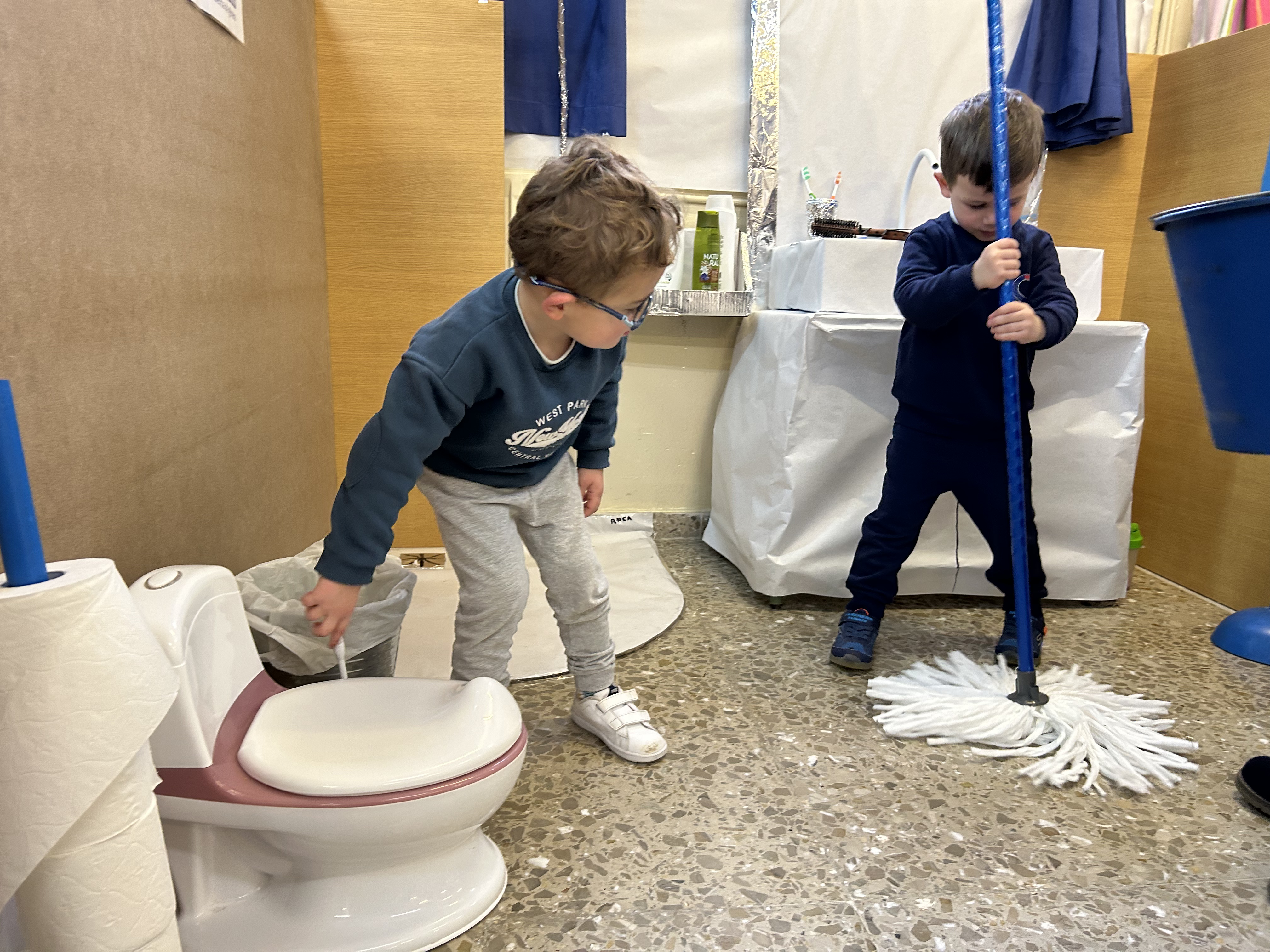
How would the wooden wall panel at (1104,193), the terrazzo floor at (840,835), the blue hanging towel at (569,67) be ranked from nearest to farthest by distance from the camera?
the terrazzo floor at (840,835) < the blue hanging towel at (569,67) < the wooden wall panel at (1104,193)

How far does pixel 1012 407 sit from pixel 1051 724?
457 mm

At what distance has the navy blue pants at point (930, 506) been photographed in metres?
1.35

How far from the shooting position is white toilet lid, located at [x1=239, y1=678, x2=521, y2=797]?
0.68 meters

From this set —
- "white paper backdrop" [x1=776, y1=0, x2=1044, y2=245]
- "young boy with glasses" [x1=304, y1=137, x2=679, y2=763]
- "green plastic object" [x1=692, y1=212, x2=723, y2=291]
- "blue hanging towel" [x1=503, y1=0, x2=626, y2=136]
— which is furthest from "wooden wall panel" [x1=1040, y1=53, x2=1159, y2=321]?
"young boy with glasses" [x1=304, y1=137, x2=679, y2=763]

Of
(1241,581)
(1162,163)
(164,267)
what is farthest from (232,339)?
(1162,163)

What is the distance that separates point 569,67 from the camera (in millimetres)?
1713

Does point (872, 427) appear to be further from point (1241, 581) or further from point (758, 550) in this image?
point (1241, 581)

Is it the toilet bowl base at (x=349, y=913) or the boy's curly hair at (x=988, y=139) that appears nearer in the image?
the toilet bowl base at (x=349, y=913)

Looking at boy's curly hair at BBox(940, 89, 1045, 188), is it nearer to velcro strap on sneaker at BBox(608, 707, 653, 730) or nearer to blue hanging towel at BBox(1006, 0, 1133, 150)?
blue hanging towel at BBox(1006, 0, 1133, 150)

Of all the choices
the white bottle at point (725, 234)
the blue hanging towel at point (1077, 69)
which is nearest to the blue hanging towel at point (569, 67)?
the white bottle at point (725, 234)

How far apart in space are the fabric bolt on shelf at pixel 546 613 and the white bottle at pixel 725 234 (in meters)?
0.65

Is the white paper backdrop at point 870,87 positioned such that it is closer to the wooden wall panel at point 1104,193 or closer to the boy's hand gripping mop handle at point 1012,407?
the wooden wall panel at point 1104,193

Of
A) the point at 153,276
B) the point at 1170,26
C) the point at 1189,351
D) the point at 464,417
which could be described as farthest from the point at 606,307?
the point at 1170,26

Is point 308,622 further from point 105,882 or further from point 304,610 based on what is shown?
point 105,882
